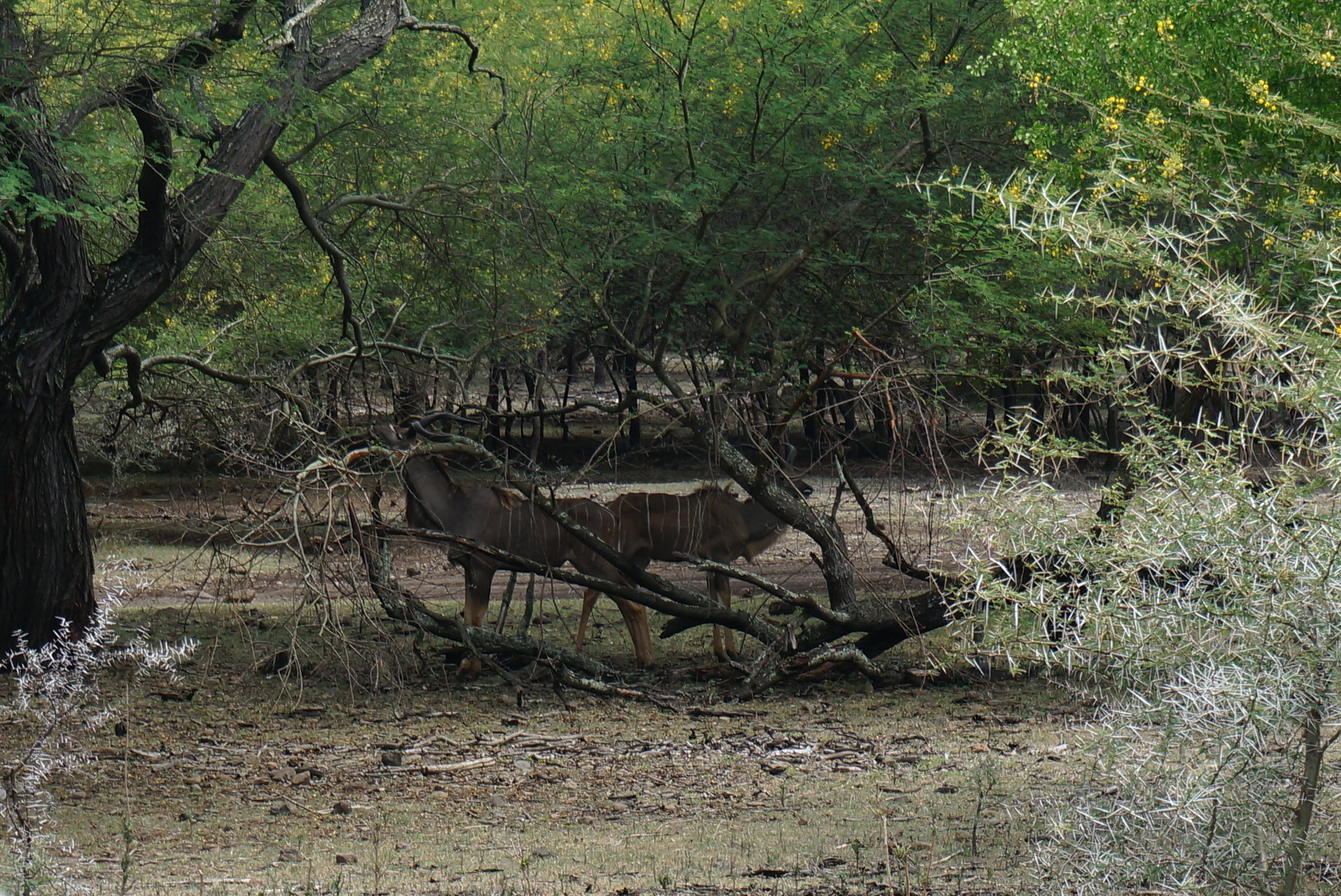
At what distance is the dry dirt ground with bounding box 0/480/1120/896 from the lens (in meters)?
6.21

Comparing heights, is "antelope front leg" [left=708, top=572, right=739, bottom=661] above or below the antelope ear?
below

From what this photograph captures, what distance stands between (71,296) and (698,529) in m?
5.33

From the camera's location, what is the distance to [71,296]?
1120 cm

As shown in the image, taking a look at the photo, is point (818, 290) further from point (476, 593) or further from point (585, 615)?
point (476, 593)

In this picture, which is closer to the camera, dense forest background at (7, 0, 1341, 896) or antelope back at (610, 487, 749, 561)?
dense forest background at (7, 0, 1341, 896)

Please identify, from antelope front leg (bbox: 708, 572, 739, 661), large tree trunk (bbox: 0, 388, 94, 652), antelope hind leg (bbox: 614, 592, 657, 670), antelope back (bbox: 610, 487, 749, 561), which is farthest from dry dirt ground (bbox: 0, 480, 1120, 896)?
large tree trunk (bbox: 0, 388, 94, 652)

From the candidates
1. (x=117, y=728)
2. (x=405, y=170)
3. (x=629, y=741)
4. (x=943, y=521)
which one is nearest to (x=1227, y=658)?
(x=943, y=521)

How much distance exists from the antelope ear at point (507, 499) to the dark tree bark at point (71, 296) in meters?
3.04

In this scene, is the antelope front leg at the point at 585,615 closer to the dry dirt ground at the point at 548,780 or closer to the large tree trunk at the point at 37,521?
the dry dirt ground at the point at 548,780

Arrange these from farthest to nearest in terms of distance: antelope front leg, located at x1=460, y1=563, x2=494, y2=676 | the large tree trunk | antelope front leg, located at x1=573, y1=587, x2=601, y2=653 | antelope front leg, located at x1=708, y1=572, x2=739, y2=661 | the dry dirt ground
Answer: antelope front leg, located at x1=573, y1=587, x2=601, y2=653, antelope front leg, located at x1=460, y1=563, x2=494, y2=676, antelope front leg, located at x1=708, y1=572, x2=739, y2=661, the large tree trunk, the dry dirt ground

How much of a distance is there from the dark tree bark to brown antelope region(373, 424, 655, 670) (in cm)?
227

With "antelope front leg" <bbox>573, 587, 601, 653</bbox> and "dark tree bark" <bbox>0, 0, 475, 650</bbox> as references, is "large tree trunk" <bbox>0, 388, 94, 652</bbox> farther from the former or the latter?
"antelope front leg" <bbox>573, 587, 601, 653</bbox>

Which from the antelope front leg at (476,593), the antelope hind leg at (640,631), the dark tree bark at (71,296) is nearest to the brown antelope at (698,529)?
the antelope hind leg at (640,631)

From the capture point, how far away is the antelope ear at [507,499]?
1162cm
